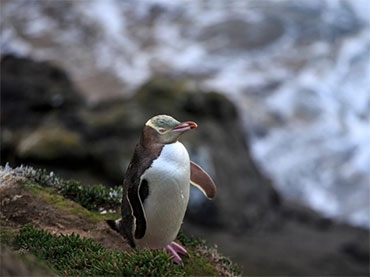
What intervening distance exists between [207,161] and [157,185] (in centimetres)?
1103

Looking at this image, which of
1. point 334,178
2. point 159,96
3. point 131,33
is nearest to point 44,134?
point 159,96

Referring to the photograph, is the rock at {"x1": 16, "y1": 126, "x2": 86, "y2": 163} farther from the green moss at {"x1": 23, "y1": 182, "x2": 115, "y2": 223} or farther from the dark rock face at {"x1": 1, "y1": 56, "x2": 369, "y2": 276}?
the green moss at {"x1": 23, "y1": 182, "x2": 115, "y2": 223}

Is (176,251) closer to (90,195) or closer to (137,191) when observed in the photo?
(137,191)

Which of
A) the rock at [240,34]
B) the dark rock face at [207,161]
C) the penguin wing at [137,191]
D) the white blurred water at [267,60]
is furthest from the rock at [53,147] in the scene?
the rock at [240,34]

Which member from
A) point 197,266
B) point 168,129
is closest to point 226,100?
point 197,266

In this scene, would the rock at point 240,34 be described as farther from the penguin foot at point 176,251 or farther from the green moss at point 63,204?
the penguin foot at point 176,251

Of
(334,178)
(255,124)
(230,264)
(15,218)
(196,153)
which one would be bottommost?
(15,218)

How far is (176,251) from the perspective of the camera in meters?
7.05

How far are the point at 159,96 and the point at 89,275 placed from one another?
540 inches

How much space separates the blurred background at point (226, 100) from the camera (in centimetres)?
1719

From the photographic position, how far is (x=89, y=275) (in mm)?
5590

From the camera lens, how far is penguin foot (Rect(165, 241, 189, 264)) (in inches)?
268

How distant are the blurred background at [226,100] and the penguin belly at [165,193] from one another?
355 inches

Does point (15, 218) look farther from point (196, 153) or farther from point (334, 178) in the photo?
point (334, 178)
